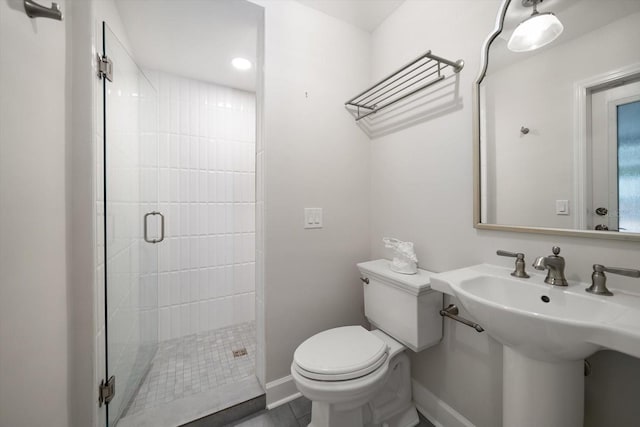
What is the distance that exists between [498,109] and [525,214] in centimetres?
47

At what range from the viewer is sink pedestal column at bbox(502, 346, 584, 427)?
0.70 meters

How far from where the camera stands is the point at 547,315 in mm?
589

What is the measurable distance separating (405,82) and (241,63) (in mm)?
1229

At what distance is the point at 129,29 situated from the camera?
1.47 m

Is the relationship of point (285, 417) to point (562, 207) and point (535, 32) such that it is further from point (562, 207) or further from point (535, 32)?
point (535, 32)

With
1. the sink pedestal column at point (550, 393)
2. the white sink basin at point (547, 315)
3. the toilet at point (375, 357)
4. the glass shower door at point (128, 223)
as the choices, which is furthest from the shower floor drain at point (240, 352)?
the sink pedestal column at point (550, 393)

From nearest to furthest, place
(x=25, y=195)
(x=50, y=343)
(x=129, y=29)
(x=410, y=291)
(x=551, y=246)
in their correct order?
1. (x=25, y=195)
2. (x=50, y=343)
3. (x=551, y=246)
4. (x=410, y=291)
5. (x=129, y=29)

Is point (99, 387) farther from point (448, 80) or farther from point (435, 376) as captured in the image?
point (448, 80)

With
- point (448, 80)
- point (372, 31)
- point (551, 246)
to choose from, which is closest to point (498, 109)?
point (448, 80)

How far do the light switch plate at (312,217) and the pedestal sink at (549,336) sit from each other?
31.8 inches

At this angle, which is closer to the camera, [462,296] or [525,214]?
[462,296]

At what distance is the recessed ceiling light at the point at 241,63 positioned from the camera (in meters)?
1.78

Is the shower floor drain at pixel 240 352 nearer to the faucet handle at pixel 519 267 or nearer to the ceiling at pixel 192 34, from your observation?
the faucet handle at pixel 519 267

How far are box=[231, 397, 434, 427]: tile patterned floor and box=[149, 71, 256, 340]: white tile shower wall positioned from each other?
3.38ft
